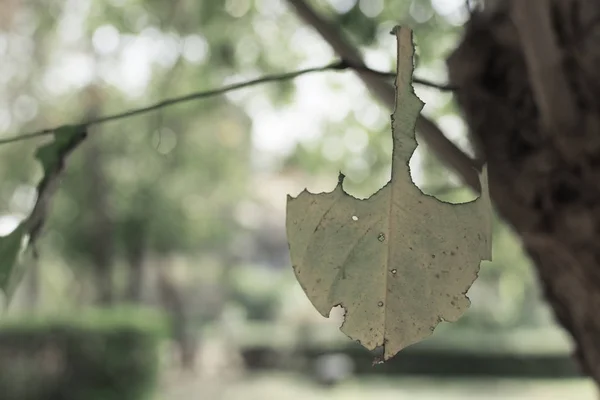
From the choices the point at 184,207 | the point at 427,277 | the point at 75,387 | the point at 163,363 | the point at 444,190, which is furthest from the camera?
the point at 184,207

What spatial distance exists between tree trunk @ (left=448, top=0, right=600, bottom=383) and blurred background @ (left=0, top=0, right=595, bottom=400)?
0.19m

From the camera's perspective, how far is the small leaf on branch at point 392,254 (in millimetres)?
259

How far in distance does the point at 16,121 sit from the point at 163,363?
2921mm

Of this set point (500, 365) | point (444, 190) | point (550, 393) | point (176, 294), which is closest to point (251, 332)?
point (176, 294)

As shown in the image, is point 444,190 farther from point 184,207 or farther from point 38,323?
point 184,207

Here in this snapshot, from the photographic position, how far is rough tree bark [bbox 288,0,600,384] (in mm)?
502

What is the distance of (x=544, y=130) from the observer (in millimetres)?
534

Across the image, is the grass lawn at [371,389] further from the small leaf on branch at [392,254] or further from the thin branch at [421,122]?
the small leaf on branch at [392,254]

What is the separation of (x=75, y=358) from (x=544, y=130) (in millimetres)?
4544

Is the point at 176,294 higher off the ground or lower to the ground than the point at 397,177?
higher

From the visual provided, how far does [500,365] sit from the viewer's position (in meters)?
8.57

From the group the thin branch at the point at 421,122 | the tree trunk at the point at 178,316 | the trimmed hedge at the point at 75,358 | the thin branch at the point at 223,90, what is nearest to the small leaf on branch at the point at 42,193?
the thin branch at the point at 223,90

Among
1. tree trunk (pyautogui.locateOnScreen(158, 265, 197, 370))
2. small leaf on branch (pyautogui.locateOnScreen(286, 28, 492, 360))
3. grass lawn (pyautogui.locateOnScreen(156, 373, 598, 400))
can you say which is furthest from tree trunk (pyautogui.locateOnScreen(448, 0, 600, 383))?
tree trunk (pyautogui.locateOnScreen(158, 265, 197, 370))

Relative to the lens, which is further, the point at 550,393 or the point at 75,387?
the point at 550,393
